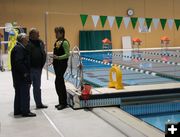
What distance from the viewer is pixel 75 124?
4754 mm

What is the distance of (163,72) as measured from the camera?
10680 mm

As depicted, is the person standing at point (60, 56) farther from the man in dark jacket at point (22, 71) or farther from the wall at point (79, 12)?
the wall at point (79, 12)

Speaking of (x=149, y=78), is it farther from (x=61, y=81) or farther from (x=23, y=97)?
(x=23, y=97)

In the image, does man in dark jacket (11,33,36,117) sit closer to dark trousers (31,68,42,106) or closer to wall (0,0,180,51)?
dark trousers (31,68,42,106)

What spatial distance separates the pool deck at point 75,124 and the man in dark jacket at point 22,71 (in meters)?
0.28

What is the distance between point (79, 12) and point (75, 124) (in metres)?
16.3

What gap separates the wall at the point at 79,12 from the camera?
1925cm

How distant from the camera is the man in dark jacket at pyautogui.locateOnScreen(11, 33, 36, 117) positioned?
4988 mm

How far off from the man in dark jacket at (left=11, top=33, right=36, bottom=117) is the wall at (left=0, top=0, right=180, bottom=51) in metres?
14.1

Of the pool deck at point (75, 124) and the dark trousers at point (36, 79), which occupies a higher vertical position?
the dark trousers at point (36, 79)

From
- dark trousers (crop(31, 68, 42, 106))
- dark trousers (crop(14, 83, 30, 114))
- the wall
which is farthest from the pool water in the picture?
the wall

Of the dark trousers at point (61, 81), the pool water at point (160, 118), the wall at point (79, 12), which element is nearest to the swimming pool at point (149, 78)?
the pool water at point (160, 118)

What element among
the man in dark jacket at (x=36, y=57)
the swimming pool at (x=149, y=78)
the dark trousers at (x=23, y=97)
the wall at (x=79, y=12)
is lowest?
the swimming pool at (x=149, y=78)

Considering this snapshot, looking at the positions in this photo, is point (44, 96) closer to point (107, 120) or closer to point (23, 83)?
point (23, 83)
